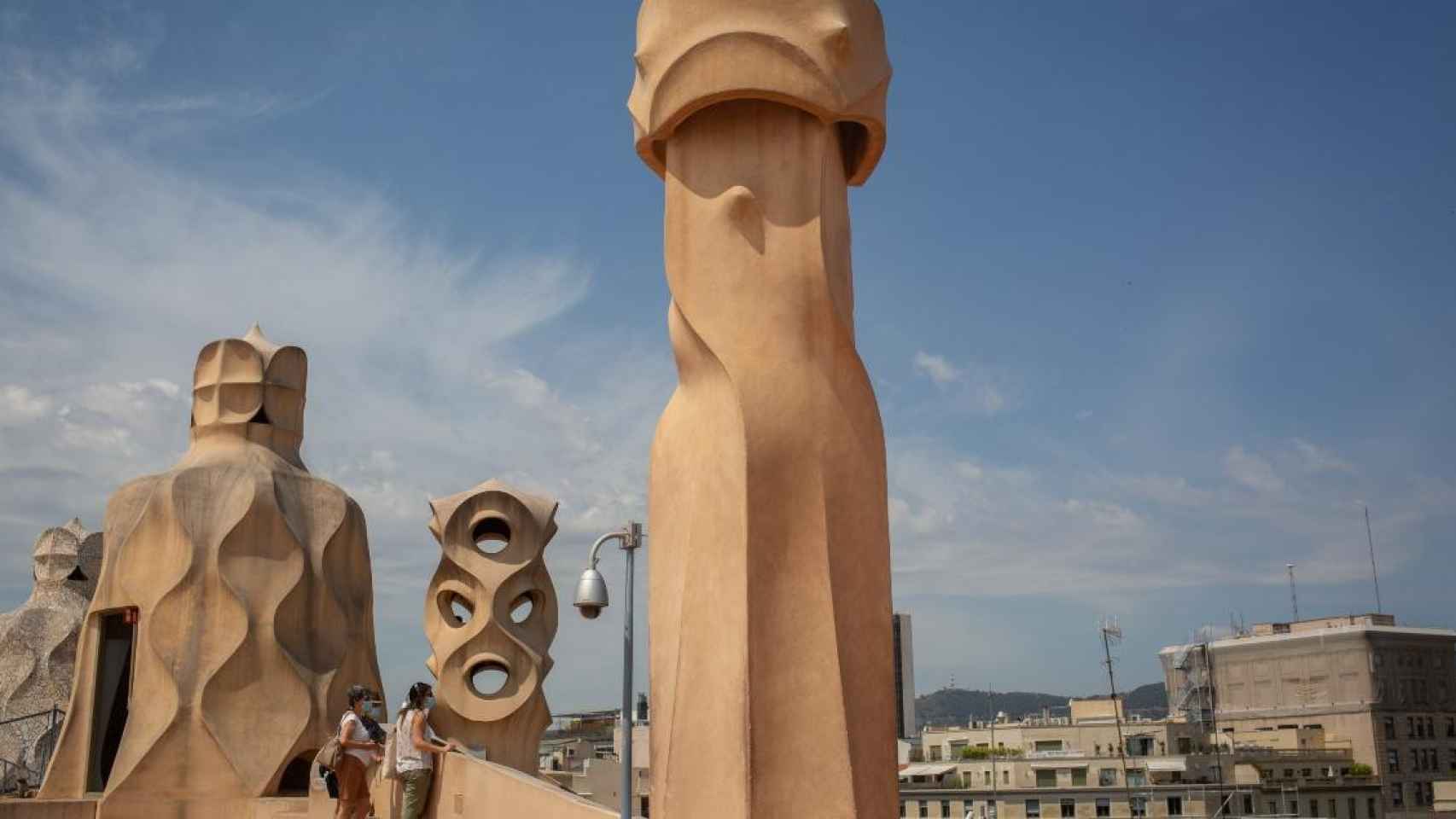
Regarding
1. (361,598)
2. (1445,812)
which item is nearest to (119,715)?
(361,598)

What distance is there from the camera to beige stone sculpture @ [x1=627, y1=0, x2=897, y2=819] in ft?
25.1

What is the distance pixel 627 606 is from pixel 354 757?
2.28 m

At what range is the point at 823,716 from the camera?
302 inches

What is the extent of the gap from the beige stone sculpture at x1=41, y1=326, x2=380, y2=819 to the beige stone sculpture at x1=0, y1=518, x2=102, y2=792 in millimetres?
10759

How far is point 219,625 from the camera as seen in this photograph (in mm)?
18797

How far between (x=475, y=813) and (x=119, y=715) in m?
11.5

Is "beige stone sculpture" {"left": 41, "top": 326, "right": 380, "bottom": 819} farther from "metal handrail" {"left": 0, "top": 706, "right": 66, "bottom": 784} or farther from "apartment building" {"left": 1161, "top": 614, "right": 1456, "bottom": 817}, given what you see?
"apartment building" {"left": 1161, "top": 614, "right": 1456, "bottom": 817}

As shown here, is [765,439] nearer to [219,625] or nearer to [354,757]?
[354,757]

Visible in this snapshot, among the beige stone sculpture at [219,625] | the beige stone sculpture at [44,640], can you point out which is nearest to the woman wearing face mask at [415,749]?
the beige stone sculpture at [219,625]

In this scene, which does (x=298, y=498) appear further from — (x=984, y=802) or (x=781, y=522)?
(x=984, y=802)

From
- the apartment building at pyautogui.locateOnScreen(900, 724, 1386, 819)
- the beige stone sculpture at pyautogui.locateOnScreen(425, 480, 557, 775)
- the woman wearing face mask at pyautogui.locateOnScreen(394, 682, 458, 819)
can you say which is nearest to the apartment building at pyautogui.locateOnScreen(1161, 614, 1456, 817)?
the apartment building at pyautogui.locateOnScreen(900, 724, 1386, 819)

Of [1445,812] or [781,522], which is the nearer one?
[781,522]

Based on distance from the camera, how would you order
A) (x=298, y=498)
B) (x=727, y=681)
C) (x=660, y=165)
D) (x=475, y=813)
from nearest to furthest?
(x=727, y=681), (x=660, y=165), (x=475, y=813), (x=298, y=498)

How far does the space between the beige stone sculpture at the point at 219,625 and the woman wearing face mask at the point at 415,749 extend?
8.39 metres
